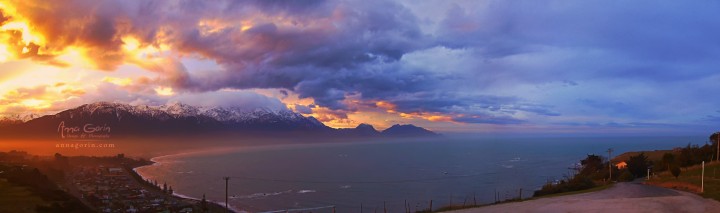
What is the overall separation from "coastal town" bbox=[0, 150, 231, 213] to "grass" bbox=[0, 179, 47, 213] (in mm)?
224

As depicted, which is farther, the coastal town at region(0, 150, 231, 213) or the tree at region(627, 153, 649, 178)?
the tree at region(627, 153, 649, 178)

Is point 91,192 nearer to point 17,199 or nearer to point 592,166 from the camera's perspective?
point 17,199

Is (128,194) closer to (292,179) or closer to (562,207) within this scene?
(292,179)

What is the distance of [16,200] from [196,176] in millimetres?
96316

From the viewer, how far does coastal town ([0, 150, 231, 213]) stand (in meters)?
50.5

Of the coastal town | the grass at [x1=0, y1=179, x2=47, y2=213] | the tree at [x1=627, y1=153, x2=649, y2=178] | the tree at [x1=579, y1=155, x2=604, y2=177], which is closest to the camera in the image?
the grass at [x1=0, y1=179, x2=47, y2=213]

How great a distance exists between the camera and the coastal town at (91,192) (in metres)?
50.5

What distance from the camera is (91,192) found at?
83.4 m

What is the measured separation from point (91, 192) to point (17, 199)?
154ft

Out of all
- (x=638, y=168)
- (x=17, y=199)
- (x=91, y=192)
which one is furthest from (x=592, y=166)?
(x=91, y=192)

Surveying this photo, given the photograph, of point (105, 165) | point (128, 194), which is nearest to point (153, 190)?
point (128, 194)

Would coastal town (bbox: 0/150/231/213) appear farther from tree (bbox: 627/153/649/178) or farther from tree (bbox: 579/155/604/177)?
tree (bbox: 579/155/604/177)

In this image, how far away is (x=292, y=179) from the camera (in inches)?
4727

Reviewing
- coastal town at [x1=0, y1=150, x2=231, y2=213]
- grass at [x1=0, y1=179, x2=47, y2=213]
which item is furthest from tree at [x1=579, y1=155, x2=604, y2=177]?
grass at [x1=0, y1=179, x2=47, y2=213]
